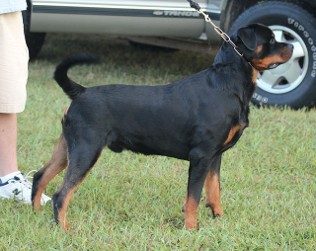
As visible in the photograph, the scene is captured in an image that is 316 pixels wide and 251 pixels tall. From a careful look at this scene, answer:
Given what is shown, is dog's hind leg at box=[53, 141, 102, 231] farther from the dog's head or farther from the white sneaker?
the dog's head

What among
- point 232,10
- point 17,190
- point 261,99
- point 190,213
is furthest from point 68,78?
point 232,10

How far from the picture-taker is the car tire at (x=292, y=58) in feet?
19.8

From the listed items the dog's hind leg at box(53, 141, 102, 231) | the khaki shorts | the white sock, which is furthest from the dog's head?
the white sock

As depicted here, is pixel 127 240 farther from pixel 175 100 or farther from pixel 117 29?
pixel 117 29

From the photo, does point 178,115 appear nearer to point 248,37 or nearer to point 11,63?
point 248,37

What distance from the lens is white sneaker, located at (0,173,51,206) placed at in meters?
4.30

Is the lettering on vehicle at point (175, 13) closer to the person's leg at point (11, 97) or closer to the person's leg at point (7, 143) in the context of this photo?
the person's leg at point (11, 97)

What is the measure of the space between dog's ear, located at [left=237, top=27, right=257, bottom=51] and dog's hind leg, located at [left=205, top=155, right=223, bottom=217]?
2.25 feet

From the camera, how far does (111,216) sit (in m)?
4.09

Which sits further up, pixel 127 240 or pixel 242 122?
pixel 242 122

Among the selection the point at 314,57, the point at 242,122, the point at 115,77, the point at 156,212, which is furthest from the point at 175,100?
the point at 115,77

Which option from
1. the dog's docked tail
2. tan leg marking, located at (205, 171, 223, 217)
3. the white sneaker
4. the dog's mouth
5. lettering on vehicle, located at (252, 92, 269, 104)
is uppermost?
the dog's mouth

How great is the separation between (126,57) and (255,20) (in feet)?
8.84

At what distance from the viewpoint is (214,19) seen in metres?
6.41
